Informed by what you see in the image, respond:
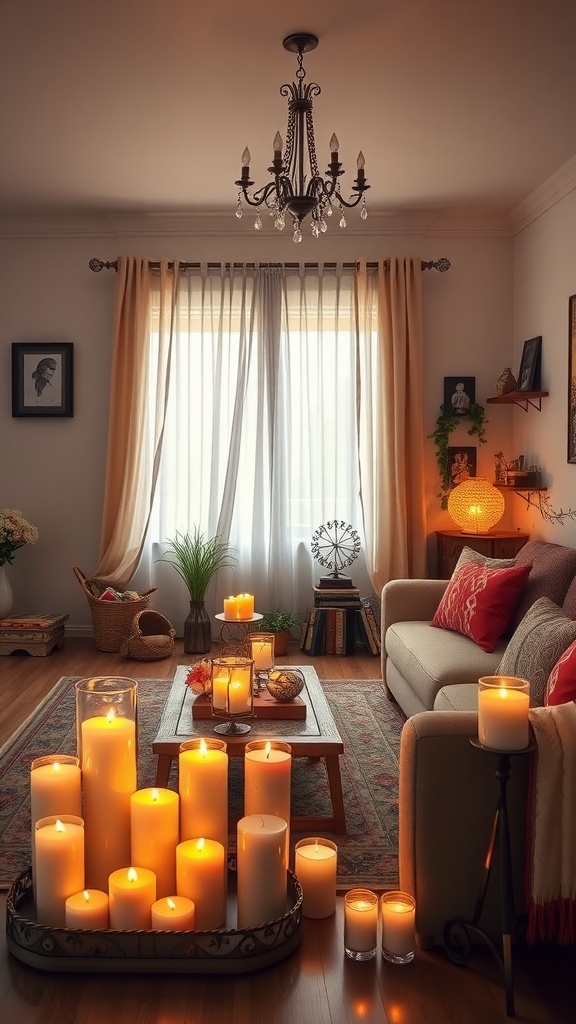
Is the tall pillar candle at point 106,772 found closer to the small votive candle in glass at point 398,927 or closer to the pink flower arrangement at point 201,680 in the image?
the small votive candle in glass at point 398,927

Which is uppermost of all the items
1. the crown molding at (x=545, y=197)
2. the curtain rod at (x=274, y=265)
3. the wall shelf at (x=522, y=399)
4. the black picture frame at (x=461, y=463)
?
the crown molding at (x=545, y=197)

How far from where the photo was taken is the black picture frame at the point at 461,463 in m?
5.70

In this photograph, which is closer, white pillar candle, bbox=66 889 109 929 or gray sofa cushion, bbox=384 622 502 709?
white pillar candle, bbox=66 889 109 929

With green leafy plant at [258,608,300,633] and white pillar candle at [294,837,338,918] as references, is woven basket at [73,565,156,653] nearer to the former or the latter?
green leafy plant at [258,608,300,633]

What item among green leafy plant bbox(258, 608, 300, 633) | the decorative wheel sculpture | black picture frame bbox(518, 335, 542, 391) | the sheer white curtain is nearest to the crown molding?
black picture frame bbox(518, 335, 542, 391)

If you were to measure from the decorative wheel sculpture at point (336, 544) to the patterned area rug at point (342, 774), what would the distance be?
1.15m

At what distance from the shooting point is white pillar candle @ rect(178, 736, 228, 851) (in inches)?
76.4

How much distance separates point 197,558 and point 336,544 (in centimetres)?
94

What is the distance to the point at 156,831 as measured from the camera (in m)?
1.89

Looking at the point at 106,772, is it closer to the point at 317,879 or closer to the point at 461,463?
the point at 317,879

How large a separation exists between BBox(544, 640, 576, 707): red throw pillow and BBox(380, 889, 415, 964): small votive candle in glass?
0.68 m

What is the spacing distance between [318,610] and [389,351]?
1.74 m

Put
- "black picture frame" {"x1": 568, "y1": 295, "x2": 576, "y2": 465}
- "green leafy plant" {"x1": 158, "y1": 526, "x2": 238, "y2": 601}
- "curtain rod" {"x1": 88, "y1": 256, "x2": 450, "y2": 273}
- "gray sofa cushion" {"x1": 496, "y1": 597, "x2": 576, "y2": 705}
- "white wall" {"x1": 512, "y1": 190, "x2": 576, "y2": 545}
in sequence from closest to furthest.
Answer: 1. "gray sofa cushion" {"x1": 496, "y1": 597, "x2": 576, "y2": 705}
2. "black picture frame" {"x1": 568, "y1": 295, "x2": 576, "y2": 465}
3. "white wall" {"x1": 512, "y1": 190, "x2": 576, "y2": 545}
4. "green leafy plant" {"x1": 158, "y1": 526, "x2": 238, "y2": 601}
5. "curtain rod" {"x1": 88, "y1": 256, "x2": 450, "y2": 273}

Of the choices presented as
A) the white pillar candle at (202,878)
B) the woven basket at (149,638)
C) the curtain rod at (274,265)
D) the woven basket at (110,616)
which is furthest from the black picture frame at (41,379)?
the white pillar candle at (202,878)
